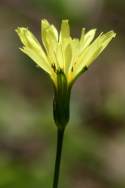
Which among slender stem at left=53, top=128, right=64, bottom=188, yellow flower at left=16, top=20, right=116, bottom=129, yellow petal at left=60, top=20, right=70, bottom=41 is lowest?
slender stem at left=53, top=128, right=64, bottom=188

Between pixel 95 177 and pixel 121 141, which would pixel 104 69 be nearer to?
pixel 121 141

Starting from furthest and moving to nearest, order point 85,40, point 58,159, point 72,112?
point 72,112
point 85,40
point 58,159

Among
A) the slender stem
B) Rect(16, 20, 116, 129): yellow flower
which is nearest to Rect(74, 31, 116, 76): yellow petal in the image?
Rect(16, 20, 116, 129): yellow flower

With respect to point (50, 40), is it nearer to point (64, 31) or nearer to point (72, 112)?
point (64, 31)

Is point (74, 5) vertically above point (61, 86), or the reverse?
point (74, 5)

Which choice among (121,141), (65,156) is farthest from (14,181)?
(121,141)

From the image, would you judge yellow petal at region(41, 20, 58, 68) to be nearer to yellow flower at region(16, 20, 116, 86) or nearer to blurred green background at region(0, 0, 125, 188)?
yellow flower at region(16, 20, 116, 86)

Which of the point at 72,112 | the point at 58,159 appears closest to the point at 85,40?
the point at 58,159

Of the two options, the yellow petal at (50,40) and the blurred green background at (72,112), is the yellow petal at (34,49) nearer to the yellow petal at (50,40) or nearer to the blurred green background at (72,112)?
the yellow petal at (50,40)
